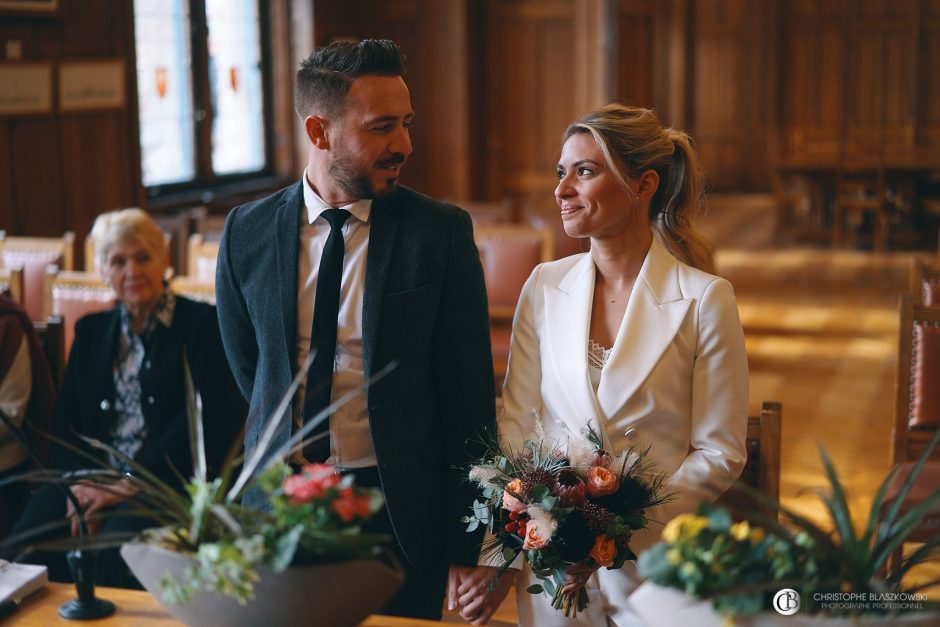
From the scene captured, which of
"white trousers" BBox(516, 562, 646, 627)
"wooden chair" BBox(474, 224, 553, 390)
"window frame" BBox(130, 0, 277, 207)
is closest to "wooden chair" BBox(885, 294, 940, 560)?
"white trousers" BBox(516, 562, 646, 627)

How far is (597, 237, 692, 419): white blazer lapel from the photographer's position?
7.44 feet

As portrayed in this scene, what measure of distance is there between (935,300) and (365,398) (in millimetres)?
2878

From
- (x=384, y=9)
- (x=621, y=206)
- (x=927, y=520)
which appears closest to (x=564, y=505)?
(x=621, y=206)

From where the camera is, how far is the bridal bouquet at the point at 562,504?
1924 mm

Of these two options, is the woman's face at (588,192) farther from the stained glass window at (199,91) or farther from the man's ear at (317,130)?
the stained glass window at (199,91)

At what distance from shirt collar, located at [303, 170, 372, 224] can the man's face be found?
0.06 metres

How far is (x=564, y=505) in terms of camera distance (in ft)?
6.31

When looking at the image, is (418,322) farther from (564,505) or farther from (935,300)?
(935,300)

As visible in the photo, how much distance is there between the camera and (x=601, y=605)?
2.23m

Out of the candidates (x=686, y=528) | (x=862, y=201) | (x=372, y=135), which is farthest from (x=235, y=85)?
(x=686, y=528)

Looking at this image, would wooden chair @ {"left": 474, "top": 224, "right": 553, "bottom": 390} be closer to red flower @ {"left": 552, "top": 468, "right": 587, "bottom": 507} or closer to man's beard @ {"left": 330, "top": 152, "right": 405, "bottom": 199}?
man's beard @ {"left": 330, "top": 152, "right": 405, "bottom": 199}

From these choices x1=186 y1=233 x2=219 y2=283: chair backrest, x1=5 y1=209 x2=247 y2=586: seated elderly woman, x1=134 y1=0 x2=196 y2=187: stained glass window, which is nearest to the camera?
x1=5 y1=209 x2=247 y2=586: seated elderly woman

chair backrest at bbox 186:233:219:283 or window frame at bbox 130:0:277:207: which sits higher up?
window frame at bbox 130:0:277:207

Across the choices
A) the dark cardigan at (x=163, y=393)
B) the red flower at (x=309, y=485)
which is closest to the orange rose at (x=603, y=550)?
the red flower at (x=309, y=485)
